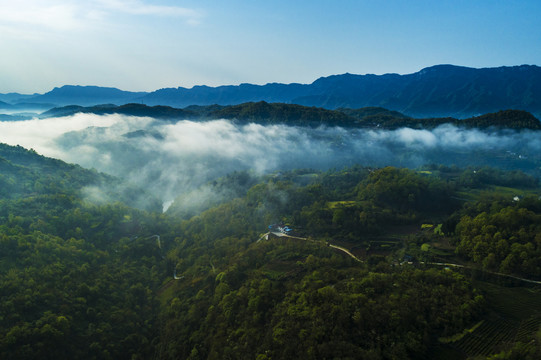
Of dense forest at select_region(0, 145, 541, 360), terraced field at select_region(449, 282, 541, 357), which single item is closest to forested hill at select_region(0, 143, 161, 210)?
dense forest at select_region(0, 145, 541, 360)

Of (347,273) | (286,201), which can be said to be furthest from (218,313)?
(286,201)

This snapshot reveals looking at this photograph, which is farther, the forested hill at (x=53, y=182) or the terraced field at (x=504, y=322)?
the forested hill at (x=53, y=182)

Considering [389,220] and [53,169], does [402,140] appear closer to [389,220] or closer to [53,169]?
[389,220]

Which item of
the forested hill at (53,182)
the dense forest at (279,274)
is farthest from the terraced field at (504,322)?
the forested hill at (53,182)

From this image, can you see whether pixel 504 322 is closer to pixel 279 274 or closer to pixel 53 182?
pixel 279 274

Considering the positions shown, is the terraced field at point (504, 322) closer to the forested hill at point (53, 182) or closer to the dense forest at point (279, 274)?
the dense forest at point (279, 274)

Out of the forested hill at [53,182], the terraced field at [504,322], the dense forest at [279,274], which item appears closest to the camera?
the terraced field at [504,322]

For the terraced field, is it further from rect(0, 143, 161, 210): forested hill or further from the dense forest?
rect(0, 143, 161, 210): forested hill

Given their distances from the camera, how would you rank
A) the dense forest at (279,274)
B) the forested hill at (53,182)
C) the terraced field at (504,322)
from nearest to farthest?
the terraced field at (504,322), the dense forest at (279,274), the forested hill at (53,182)
